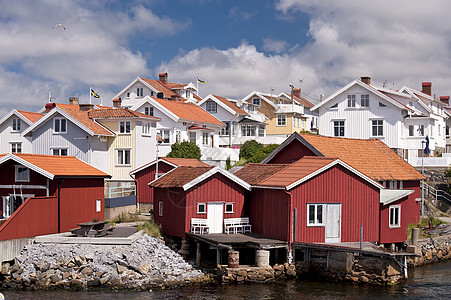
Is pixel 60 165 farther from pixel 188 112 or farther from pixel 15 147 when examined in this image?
pixel 15 147

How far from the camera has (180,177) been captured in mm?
31078

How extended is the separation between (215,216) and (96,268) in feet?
22.4

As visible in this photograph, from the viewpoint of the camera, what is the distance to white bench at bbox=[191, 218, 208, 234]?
29.4 metres

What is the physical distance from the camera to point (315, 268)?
2727 centimetres

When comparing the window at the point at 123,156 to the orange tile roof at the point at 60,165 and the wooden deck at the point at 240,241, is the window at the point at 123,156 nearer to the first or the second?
the orange tile roof at the point at 60,165

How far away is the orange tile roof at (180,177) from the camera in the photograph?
3010 centimetres

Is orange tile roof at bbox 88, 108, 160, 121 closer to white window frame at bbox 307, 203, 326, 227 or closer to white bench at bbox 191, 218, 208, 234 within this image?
white bench at bbox 191, 218, 208, 234

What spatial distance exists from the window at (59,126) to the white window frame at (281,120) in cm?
3268

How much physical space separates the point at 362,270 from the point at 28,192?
59.0 ft

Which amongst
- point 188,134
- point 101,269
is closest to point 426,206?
point 188,134

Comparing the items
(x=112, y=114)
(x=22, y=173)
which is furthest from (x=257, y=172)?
(x=112, y=114)

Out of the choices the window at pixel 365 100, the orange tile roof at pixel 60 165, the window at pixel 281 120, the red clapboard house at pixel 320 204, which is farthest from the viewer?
the window at pixel 281 120

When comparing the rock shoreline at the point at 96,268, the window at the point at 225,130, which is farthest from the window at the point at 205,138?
the rock shoreline at the point at 96,268

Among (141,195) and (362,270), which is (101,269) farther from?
(141,195)
